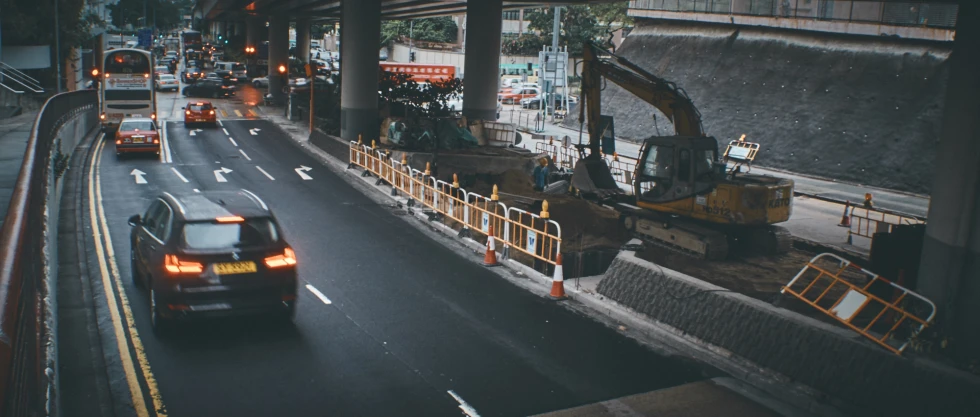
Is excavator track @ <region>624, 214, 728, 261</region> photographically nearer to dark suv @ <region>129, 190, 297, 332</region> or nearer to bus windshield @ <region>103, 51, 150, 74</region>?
dark suv @ <region>129, 190, 297, 332</region>

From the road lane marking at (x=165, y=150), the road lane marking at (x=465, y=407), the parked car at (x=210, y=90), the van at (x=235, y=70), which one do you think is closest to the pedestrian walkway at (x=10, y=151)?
the road lane marking at (x=165, y=150)

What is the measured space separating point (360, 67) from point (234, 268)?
2553cm

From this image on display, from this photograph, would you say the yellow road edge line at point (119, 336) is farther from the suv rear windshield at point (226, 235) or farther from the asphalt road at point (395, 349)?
the suv rear windshield at point (226, 235)

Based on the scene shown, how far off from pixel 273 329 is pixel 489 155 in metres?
19.7

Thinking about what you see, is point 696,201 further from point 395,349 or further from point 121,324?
point 121,324

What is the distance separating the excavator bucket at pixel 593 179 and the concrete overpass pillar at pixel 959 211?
35.8 feet

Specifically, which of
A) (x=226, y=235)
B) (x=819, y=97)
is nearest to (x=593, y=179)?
(x=226, y=235)

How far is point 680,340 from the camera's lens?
12477 millimetres

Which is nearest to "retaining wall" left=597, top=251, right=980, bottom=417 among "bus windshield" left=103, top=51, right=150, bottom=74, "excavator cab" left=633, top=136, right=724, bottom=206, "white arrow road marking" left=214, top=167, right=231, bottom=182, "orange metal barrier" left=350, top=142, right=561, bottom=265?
"orange metal barrier" left=350, top=142, right=561, bottom=265

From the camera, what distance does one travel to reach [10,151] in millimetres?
23312

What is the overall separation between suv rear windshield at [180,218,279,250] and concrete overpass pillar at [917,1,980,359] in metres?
9.19

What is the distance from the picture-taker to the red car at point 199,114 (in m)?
42.2

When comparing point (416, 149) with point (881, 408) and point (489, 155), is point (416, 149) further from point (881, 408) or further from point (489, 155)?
point (881, 408)

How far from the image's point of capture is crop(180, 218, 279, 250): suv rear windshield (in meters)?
11.3
